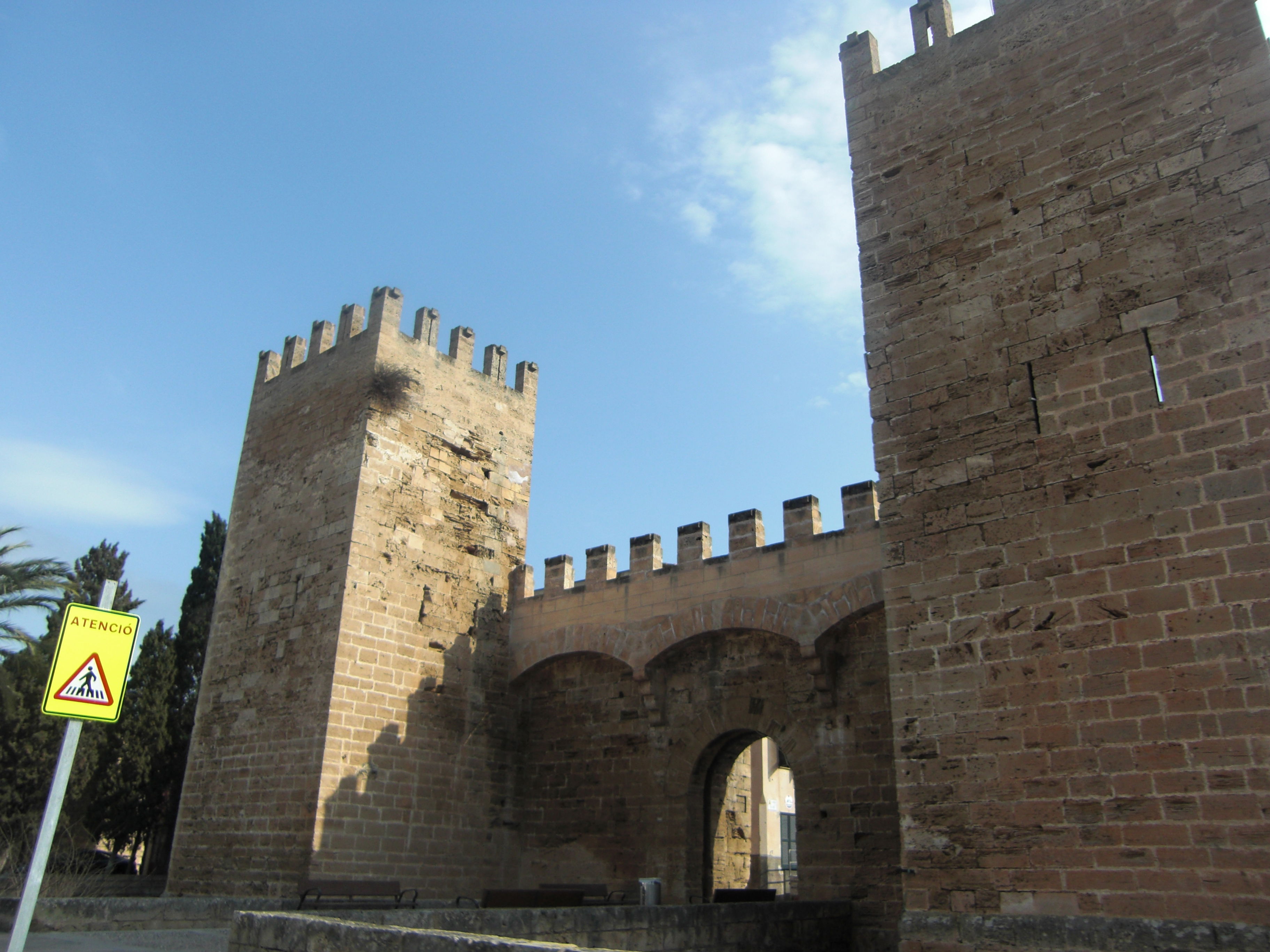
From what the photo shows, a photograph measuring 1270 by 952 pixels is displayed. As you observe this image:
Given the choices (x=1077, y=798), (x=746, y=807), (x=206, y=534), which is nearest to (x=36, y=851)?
(x=1077, y=798)

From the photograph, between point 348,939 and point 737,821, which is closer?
point 348,939

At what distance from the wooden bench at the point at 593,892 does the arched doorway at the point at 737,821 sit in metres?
0.98

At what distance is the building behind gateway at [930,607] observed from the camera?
4953 mm

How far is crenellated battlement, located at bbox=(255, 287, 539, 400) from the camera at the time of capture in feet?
40.2

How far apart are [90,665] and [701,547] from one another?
7.49 metres

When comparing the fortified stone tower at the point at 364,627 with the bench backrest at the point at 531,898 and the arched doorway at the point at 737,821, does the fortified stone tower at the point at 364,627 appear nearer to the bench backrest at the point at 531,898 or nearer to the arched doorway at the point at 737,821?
the arched doorway at the point at 737,821

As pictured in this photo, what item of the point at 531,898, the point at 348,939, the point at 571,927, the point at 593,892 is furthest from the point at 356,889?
the point at 348,939

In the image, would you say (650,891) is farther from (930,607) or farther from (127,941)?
(127,941)

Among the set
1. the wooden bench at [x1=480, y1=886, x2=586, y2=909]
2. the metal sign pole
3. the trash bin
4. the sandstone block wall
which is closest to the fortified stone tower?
the wooden bench at [x1=480, y1=886, x2=586, y2=909]

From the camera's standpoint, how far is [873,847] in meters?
8.84

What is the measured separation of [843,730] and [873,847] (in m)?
1.11

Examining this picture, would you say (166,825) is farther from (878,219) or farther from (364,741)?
(878,219)

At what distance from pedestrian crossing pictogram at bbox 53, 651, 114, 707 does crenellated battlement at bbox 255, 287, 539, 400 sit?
28.0 ft

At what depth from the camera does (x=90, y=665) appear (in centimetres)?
386
